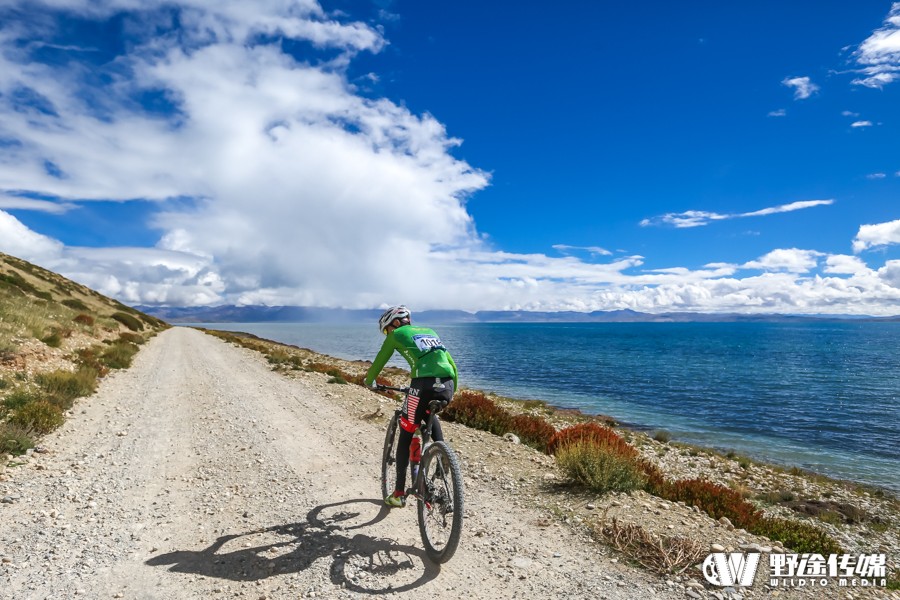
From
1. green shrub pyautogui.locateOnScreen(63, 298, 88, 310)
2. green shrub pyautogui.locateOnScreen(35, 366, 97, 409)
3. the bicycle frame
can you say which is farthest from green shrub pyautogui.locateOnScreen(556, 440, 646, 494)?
green shrub pyautogui.locateOnScreen(63, 298, 88, 310)

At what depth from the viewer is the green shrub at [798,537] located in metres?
6.76

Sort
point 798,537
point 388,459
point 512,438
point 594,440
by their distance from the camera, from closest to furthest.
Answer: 1. point 798,537
2. point 388,459
3. point 594,440
4. point 512,438

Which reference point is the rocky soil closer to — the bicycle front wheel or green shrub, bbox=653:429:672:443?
the bicycle front wheel

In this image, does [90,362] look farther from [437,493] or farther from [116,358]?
[437,493]

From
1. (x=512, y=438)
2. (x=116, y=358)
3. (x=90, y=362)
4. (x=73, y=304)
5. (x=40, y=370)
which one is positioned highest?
(x=73, y=304)

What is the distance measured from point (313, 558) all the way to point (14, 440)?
7.54 meters

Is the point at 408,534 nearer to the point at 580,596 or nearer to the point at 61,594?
the point at 580,596

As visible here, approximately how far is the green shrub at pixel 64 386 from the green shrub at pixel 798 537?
53.9 ft

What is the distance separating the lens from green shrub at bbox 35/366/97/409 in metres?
12.9

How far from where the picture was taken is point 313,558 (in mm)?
5750

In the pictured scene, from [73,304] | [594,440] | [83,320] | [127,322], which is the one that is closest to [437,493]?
[594,440]

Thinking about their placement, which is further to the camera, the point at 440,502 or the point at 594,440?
the point at 594,440

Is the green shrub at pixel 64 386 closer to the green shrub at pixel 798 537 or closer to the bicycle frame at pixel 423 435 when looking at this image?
the bicycle frame at pixel 423 435

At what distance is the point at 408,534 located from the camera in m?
6.50
